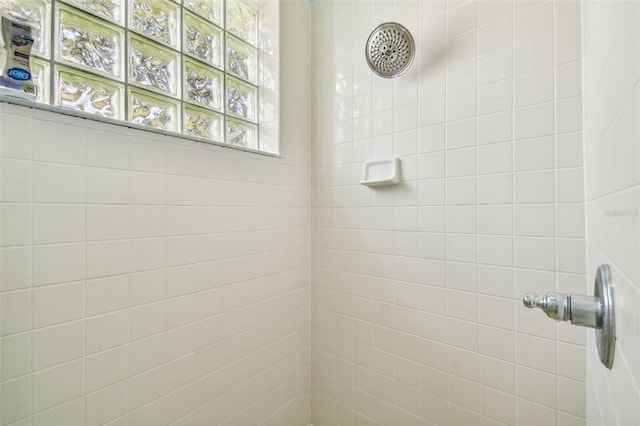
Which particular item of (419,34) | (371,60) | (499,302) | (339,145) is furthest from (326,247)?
(419,34)

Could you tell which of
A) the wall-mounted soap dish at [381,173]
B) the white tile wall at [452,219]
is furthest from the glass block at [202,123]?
the wall-mounted soap dish at [381,173]

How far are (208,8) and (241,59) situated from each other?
0.22m

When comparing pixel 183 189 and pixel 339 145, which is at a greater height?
pixel 339 145

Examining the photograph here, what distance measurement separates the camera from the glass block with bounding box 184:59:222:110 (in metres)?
1.09

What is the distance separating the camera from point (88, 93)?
86 centimetres

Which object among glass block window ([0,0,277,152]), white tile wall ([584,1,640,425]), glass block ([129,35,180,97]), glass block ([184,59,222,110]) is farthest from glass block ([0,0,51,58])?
white tile wall ([584,1,640,425])

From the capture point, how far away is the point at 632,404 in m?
0.28

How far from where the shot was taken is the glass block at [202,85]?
1088mm

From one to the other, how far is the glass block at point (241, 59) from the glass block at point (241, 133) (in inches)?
8.5

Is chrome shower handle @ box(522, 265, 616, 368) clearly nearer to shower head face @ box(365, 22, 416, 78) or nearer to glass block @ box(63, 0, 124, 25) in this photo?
shower head face @ box(365, 22, 416, 78)

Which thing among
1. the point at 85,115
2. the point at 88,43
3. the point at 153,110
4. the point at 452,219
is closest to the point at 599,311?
the point at 452,219

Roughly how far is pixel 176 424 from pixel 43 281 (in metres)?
0.65

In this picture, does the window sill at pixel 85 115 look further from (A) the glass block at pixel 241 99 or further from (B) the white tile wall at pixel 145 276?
(A) the glass block at pixel 241 99

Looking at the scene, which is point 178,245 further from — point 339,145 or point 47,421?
point 339,145
